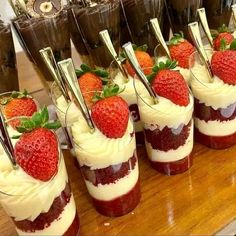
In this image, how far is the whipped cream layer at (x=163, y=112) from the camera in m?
0.76

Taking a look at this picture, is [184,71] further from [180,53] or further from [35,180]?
Result: [35,180]

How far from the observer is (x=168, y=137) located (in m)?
0.80

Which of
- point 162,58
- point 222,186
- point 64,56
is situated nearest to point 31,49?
point 64,56

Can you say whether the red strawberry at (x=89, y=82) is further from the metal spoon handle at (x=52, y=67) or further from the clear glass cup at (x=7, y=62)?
the clear glass cup at (x=7, y=62)

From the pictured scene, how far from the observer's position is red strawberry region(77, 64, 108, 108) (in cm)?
78

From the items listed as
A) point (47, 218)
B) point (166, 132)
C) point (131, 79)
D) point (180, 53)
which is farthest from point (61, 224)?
point (180, 53)

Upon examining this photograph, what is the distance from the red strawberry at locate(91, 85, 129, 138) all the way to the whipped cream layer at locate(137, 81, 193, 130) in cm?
9

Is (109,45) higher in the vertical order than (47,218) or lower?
higher

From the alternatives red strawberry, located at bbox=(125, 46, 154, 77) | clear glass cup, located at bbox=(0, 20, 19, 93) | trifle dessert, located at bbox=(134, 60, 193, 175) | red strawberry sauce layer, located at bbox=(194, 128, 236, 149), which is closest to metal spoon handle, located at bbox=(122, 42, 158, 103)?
trifle dessert, located at bbox=(134, 60, 193, 175)

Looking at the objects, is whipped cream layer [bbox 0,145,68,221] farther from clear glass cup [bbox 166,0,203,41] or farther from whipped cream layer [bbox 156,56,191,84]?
clear glass cup [bbox 166,0,203,41]

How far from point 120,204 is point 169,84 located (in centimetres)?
25

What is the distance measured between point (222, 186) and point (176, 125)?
0.16m

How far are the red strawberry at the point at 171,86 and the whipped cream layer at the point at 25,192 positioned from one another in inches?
10.0

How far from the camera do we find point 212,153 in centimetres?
90
